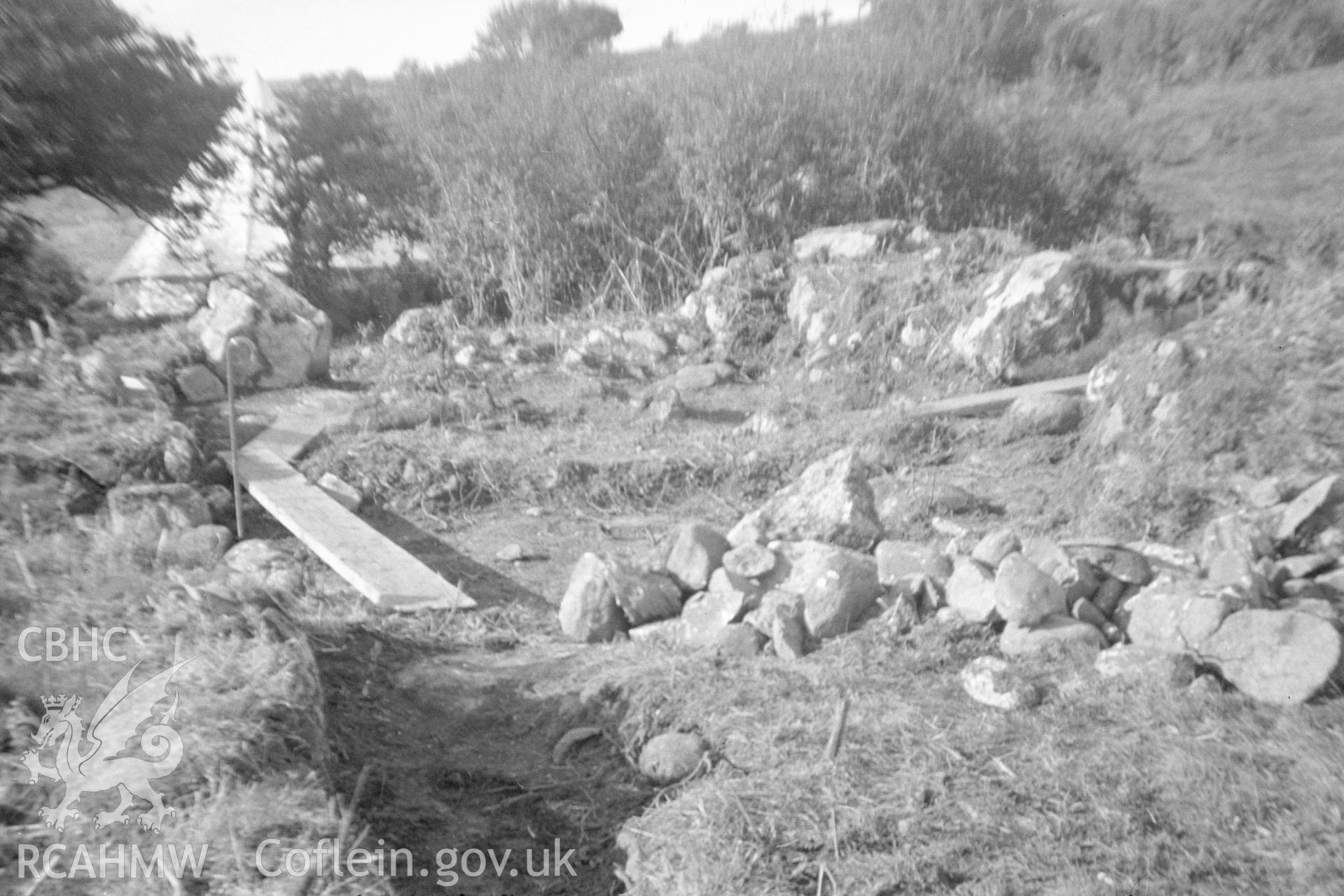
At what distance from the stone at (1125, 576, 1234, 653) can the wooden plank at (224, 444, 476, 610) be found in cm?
279

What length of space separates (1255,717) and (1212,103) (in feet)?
30.4

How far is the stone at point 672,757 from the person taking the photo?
3613mm

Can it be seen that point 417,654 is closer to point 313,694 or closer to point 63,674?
point 313,694

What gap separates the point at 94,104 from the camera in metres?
3.93

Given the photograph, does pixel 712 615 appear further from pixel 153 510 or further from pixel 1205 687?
pixel 153 510

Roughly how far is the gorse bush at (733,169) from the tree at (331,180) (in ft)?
1.69

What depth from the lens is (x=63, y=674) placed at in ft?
9.88

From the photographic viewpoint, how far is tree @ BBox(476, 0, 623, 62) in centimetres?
1421

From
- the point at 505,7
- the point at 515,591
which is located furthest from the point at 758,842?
the point at 505,7

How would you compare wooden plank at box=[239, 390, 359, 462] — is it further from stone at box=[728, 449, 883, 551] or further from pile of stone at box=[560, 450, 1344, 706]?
stone at box=[728, 449, 883, 551]

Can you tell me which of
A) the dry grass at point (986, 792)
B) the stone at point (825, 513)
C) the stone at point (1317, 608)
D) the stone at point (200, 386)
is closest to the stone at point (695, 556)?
the stone at point (825, 513)

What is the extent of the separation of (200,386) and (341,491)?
8.00 feet

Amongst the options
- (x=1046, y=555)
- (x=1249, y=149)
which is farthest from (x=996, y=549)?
(x=1249, y=149)

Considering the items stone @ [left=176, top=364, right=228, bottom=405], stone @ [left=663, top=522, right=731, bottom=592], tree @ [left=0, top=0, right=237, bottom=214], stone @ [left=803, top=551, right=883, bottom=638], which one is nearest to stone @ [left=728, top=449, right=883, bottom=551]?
stone @ [left=663, top=522, right=731, bottom=592]
